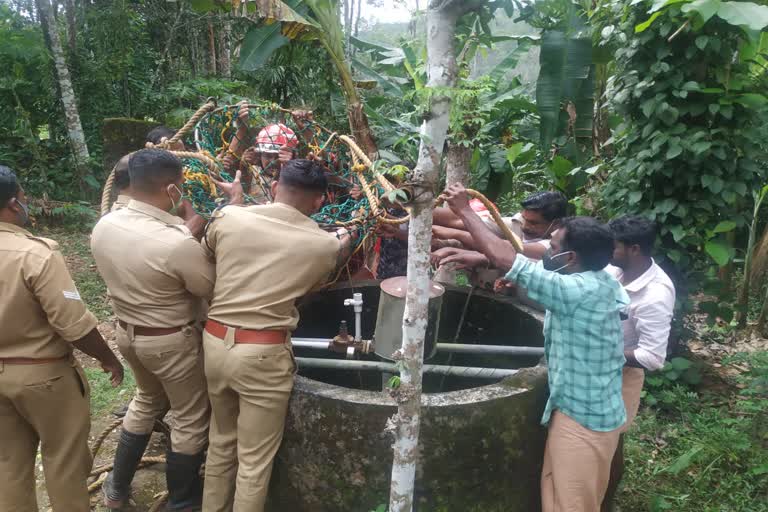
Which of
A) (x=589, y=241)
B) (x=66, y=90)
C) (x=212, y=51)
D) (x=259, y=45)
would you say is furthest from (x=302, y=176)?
(x=212, y=51)

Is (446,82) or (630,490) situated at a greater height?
(446,82)

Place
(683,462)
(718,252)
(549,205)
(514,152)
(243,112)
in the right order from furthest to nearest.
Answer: (514,152) → (718,252) → (243,112) → (549,205) → (683,462)

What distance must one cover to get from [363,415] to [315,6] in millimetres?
3779

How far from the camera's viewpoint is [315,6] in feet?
15.8

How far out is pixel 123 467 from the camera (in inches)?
124

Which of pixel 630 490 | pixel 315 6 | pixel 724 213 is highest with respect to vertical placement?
pixel 315 6

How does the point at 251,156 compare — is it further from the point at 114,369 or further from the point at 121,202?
the point at 114,369

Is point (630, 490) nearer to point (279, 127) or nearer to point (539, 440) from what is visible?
point (539, 440)

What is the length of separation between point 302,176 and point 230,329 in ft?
2.70

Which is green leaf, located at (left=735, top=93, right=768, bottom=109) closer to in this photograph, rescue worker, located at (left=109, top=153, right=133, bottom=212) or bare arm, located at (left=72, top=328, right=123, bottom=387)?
rescue worker, located at (left=109, top=153, right=133, bottom=212)

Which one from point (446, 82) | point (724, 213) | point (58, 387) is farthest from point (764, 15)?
point (58, 387)

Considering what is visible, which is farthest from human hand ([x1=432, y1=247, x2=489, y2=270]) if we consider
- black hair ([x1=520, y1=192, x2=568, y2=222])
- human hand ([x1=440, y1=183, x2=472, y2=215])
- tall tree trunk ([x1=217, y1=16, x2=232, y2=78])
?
tall tree trunk ([x1=217, y1=16, x2=232, y2=78])

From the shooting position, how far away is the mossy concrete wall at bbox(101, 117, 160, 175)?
811cm

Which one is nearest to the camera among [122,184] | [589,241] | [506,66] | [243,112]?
[589,241]
